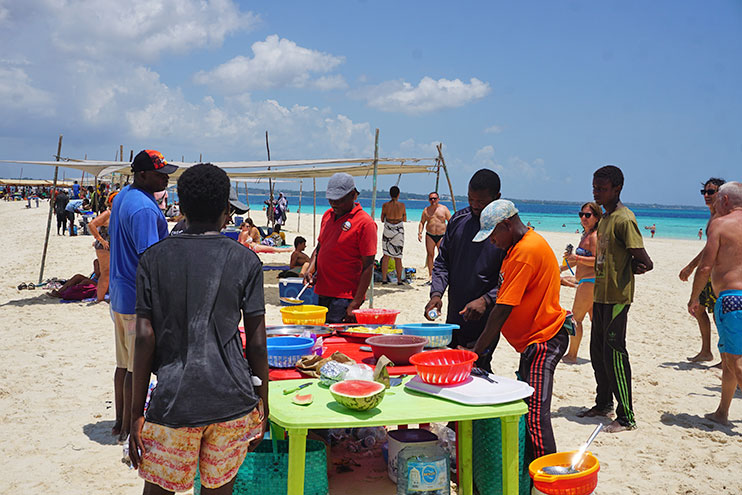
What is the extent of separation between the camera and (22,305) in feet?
28.7

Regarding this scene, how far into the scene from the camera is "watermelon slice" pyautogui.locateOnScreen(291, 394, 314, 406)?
2.33m

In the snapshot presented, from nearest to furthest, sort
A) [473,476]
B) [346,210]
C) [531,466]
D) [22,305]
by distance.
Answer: [531,466]
[473,476]
[346,210]
[22,305]

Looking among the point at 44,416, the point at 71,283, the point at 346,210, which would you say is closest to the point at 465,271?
the point at 346,210

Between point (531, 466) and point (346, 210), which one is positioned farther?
point (346, 210)

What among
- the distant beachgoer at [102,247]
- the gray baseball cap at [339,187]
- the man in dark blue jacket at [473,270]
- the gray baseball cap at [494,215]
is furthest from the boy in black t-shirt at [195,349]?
the distant beachgoer at [102,247]

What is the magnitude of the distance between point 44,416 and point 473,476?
3.50 m

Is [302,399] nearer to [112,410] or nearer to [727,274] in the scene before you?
[112,410]

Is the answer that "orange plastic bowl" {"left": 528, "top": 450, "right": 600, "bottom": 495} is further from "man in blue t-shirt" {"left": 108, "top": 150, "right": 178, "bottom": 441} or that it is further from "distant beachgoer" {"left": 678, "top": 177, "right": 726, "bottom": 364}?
"distant beachgoer" {"left": 678, "top": 177, "right": 726, "bottom": 364}

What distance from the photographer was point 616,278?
170 inches

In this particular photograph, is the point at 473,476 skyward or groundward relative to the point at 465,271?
groundward

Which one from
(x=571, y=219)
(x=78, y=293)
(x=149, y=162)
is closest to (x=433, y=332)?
(x=149, y=162)

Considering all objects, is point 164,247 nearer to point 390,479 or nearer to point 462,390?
point 462,390

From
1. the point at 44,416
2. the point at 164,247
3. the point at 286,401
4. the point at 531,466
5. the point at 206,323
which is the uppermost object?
the point at 164,247

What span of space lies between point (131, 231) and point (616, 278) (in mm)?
3558
